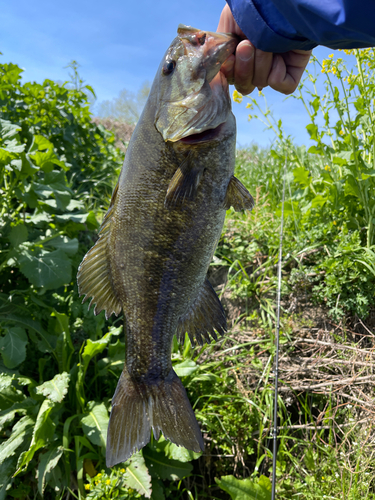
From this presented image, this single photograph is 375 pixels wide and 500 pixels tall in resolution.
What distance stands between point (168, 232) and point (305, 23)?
914 millimetres

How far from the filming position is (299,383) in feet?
9.98

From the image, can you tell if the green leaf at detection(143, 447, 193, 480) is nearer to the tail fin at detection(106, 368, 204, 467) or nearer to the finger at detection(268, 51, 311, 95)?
the tail fin at detection(106, 368, 204, 467)

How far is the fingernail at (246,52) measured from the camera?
1515mm

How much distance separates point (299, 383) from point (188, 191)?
7.37 feet

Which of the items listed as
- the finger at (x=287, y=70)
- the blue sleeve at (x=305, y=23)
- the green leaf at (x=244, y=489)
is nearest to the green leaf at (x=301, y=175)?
the finger at (x=287, y=70)

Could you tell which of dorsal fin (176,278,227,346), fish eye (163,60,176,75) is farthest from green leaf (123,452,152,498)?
fish eye (163,60,176,75)

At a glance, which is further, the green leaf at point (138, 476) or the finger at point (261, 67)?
the green leaf at point (138, 476)

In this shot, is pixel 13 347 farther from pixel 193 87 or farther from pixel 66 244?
pixel 193 87

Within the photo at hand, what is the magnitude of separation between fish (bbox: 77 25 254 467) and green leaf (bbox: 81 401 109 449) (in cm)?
125

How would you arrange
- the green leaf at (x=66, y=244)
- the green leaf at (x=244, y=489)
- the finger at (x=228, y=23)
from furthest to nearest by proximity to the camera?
the green leaf at (x=66, y=244)
the green leaf at (x=244, y=489)
the finger at (x=228, y=23)

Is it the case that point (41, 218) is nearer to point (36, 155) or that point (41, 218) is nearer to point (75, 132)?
point (36, 155)

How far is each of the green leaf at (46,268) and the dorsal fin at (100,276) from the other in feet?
4.39

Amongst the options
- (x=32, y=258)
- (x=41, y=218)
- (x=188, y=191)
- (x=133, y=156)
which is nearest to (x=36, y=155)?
(x=41, y=218)

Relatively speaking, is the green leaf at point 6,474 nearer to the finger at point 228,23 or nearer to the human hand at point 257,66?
the human hand at point 257,66
